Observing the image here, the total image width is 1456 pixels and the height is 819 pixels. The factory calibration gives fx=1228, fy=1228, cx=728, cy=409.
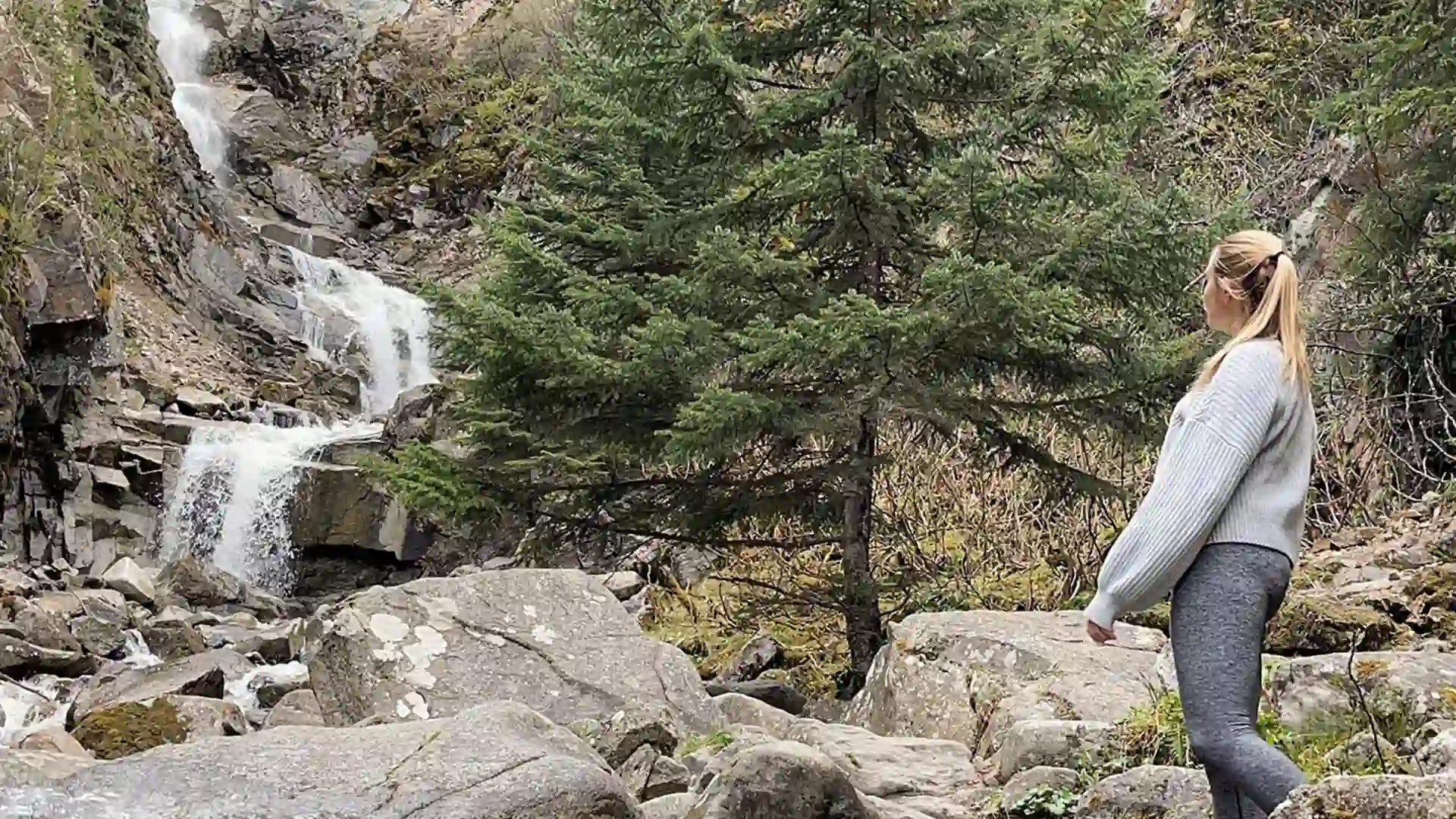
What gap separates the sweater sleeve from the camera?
2.70m

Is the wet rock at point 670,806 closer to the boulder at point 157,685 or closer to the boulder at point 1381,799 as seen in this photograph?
the boulder at point 1381,799

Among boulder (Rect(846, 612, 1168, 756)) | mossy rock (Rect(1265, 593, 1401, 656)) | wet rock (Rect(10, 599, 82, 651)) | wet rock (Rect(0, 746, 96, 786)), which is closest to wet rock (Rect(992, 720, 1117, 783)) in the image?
boulder (Rect(846, 612, 1168, 756))

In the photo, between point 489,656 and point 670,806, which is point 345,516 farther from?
point 670,806

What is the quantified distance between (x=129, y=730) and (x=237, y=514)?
36.5ft

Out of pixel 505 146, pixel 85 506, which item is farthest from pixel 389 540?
pixel 505 146

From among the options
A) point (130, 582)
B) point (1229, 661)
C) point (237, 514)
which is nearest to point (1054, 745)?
point (1229, 661)

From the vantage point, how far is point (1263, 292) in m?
2.89

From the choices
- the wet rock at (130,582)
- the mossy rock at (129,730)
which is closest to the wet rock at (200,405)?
the wet rock at (130,582)

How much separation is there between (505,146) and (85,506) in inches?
655

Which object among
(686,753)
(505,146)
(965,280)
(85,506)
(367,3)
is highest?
(367,3)

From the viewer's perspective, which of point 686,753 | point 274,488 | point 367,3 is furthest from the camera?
point 367,3

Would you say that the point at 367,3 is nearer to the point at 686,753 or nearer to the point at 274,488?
the point at 274,488

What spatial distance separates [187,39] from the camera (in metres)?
33.2

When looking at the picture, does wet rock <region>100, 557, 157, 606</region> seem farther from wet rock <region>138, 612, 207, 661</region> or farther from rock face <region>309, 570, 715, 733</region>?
rock face <region>309, 570, 715, 733</region>
